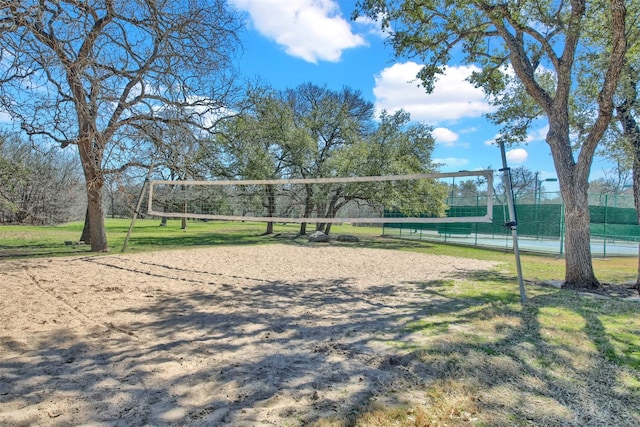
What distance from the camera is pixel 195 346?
328cm

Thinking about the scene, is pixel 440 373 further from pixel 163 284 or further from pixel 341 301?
pixel 163 284

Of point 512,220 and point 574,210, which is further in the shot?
point 574,210

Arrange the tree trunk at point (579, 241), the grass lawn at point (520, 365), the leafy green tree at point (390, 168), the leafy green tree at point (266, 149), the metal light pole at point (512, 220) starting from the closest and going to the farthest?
the grass lawn at point (520, 365) < the metal light pole at point (512, 220) < the tree trunk at point (579, 241) < the leafy green tree at point (266, 149) < the leafy green tree at point (390, 168)

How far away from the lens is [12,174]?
1418cm

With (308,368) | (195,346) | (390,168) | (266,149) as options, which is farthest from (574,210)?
(266,149)

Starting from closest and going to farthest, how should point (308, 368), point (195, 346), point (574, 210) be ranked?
1. point (308, 368)
2. point (195, 346)
3. point (574, 210)

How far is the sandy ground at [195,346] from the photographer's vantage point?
87.9 inches

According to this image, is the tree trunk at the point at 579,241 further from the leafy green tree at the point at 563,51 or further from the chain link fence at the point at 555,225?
the chain link fence at the point at 555,225

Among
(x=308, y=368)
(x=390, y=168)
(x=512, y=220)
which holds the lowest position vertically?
(x=308, y=368)

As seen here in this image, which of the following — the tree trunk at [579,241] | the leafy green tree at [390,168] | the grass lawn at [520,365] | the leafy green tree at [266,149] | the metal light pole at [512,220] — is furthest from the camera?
the leafy green tree at [390,168]

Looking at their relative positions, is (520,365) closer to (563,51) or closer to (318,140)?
(563,51)

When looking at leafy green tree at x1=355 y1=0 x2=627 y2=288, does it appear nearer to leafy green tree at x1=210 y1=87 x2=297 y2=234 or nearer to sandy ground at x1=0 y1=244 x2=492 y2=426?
sandy ground at x1=0 y1=244 x2=492 y2=426

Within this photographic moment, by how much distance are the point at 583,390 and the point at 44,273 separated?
25.0ft

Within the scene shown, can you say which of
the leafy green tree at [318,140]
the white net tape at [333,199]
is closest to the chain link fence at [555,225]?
the white net tape at [333,199]
